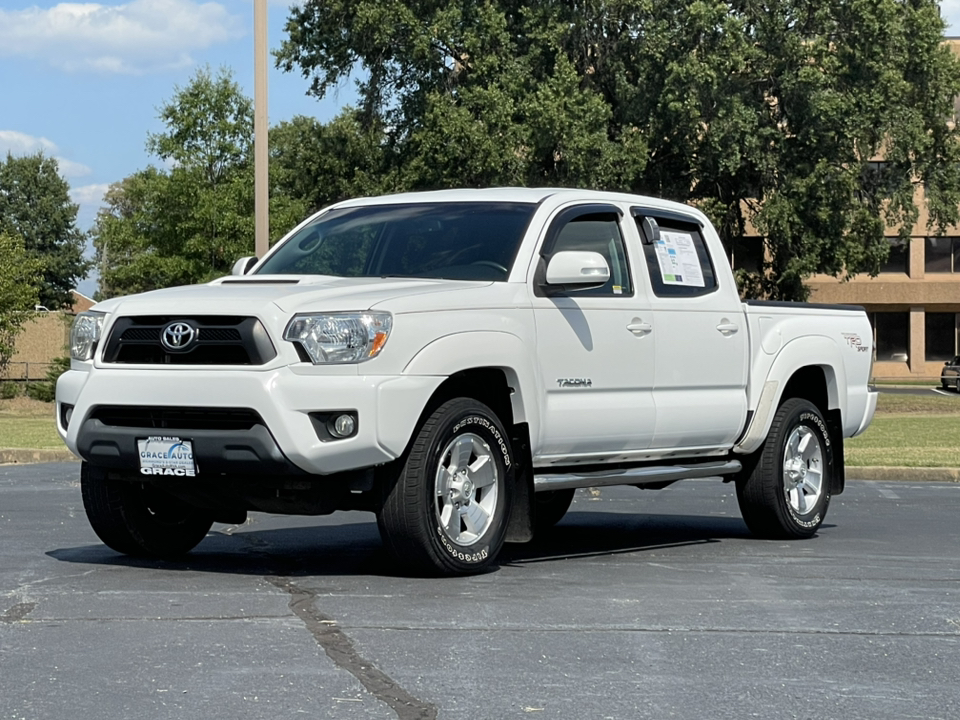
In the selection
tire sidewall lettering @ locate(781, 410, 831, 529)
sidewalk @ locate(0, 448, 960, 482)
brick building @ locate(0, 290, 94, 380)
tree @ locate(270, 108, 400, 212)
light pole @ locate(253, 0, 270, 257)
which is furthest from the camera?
brick building @ locate(0, 290, 94, 380)

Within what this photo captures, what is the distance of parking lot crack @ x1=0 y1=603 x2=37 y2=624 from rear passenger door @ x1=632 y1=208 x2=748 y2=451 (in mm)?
3891

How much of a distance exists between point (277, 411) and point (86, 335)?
4.58 ft

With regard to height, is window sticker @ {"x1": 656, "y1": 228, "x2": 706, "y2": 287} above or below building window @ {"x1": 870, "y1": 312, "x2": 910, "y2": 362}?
above

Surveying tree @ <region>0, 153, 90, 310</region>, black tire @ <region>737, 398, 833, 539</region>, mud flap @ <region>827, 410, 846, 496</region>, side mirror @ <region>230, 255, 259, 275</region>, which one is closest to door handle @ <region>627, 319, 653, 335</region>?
black tire @ <region>737, 398, 833, 539</region>

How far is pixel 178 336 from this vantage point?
7738 millimetres

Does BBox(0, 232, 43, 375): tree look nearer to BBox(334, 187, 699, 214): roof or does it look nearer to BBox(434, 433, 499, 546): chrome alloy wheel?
BBox(334, 187, 699, 214): roof

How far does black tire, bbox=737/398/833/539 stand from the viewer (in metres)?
10.2

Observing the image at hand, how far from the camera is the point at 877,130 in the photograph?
115ft

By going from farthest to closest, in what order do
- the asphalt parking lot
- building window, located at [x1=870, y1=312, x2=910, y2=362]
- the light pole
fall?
building window, located at [x1=870, y1=312, x2=910, y2=362], the light pole, the asphalt parking lot

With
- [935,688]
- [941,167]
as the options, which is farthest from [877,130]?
[935,688]

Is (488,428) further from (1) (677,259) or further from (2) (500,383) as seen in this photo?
→ (1) (677,259)

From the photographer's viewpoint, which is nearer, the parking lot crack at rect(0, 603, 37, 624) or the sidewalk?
the parking lot crack at rect(0, 603, 37, 624)

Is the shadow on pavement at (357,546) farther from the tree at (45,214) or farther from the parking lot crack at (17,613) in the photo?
the tree at (45,214)

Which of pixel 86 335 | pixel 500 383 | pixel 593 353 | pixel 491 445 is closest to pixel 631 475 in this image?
pixel 593 353
